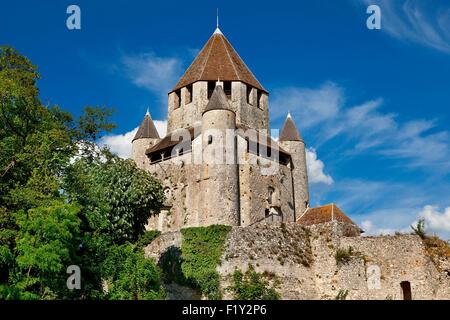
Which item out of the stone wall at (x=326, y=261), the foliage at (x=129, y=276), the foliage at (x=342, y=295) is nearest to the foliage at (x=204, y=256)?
the stone wall at (x=326, y=261)

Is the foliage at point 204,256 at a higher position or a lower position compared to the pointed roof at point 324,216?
lower

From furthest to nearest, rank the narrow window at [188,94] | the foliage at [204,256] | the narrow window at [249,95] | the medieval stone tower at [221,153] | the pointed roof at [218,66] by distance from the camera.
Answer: the narrow window at [249,95], the narrow window at [188,94], the pointed roof at [218,66], the medieval stone tower at [221,153], the foliage at [204,256]

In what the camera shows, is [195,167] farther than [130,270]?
Yes

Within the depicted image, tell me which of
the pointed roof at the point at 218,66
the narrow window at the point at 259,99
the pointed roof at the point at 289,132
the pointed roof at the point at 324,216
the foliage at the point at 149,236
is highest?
the pointed roof at the point at 218,66

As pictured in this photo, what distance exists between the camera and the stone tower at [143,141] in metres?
48.1

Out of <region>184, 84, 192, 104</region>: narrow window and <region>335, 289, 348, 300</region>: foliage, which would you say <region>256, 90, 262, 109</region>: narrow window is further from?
<region>335, 289, 348, 300</region>: foliage

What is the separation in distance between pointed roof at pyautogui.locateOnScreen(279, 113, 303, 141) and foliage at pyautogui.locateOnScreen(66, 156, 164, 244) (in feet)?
56.6

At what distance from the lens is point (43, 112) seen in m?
28.0

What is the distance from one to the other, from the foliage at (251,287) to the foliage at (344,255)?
4.37m

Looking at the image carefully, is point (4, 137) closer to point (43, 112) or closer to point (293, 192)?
point (43, 112)

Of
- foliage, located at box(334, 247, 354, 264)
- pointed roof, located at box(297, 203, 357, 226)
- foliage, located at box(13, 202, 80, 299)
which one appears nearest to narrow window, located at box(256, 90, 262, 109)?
pointed roof, located at box(297, 203, 357, 226)

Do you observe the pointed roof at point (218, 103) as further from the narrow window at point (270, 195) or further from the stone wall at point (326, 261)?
the stone wall at point (326, 261)
